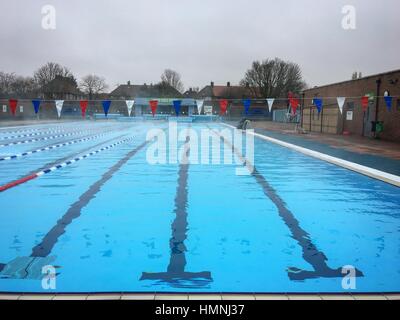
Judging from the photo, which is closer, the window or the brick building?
the brick building

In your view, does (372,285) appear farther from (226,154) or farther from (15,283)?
(226,154)

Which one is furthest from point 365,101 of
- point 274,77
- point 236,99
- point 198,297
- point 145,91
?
point 145,91

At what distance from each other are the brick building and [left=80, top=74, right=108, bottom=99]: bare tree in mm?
54767

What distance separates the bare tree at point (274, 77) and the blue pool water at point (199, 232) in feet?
177

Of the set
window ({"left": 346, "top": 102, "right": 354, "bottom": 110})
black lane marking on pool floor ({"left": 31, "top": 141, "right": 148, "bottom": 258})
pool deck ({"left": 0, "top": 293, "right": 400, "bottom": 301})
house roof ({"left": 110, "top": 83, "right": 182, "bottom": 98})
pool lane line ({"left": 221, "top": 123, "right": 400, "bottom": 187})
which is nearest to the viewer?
pool deck ({"left": 0, "top": 293, "right": 400, "bottom": 301})

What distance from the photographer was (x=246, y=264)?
3955mm

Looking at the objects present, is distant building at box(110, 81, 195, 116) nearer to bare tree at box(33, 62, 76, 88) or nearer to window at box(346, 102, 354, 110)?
bare tree at box(33, 62, 76, 88)

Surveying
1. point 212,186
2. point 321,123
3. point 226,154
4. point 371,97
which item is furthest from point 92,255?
point 321,123

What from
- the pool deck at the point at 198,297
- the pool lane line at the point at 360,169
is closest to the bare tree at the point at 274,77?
the pool lane line at the point at 360,169

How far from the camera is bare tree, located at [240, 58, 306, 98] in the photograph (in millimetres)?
60844

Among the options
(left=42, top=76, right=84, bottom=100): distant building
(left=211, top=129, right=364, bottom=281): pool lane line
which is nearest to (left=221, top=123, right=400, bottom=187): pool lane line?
(left=211, top=129, right=364, bottom=281): pool lane line

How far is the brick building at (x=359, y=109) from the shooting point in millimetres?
18344

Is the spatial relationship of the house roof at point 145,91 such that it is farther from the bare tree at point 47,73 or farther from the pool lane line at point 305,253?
the pool lane line at point 305,253
